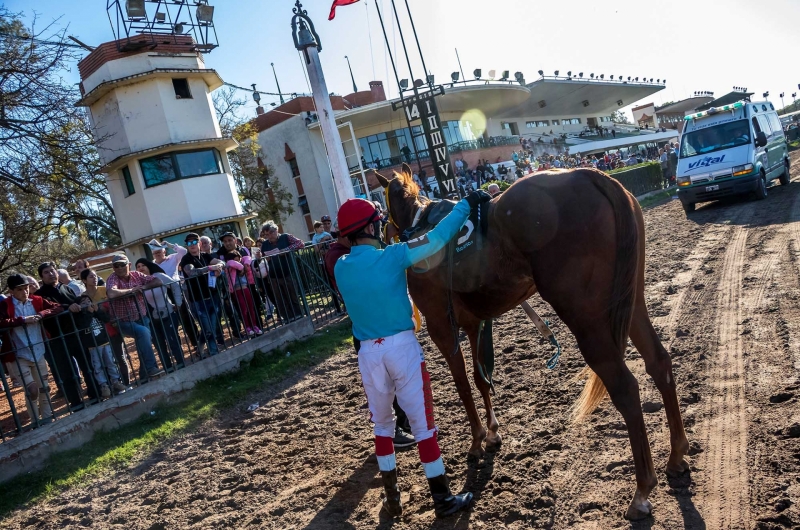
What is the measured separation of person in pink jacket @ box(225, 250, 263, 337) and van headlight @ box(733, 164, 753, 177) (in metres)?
11.7

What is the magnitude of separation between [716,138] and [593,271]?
14088 mm

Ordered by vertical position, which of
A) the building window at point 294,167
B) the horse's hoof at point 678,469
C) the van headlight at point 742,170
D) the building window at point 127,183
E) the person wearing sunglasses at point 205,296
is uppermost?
the building window at point 294,167

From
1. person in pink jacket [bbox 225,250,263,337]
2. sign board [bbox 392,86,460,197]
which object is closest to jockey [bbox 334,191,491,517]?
person in pink jacket [bbox 225,250,263,337]

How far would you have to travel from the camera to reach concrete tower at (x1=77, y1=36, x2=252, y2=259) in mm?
20438

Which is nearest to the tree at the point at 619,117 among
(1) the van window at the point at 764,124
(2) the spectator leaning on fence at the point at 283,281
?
(1) the van window at the point at 764,124

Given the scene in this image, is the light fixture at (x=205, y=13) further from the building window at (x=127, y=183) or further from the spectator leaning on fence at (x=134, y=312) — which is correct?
the spectator leaning on fence at (x=134, y=312)

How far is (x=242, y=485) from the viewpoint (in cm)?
485

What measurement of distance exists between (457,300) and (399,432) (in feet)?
4.98

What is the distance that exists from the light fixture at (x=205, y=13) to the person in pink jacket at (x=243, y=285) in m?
16.1

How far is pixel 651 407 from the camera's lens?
4348 mm

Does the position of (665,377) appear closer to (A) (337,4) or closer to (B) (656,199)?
(A) (337,4)

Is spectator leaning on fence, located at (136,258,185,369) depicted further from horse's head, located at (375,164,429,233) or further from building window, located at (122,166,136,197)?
building window, located at (122,166,136,197)

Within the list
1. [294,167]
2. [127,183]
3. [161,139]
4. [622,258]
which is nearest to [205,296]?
[622,258]

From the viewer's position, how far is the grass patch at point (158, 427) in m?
5.68
